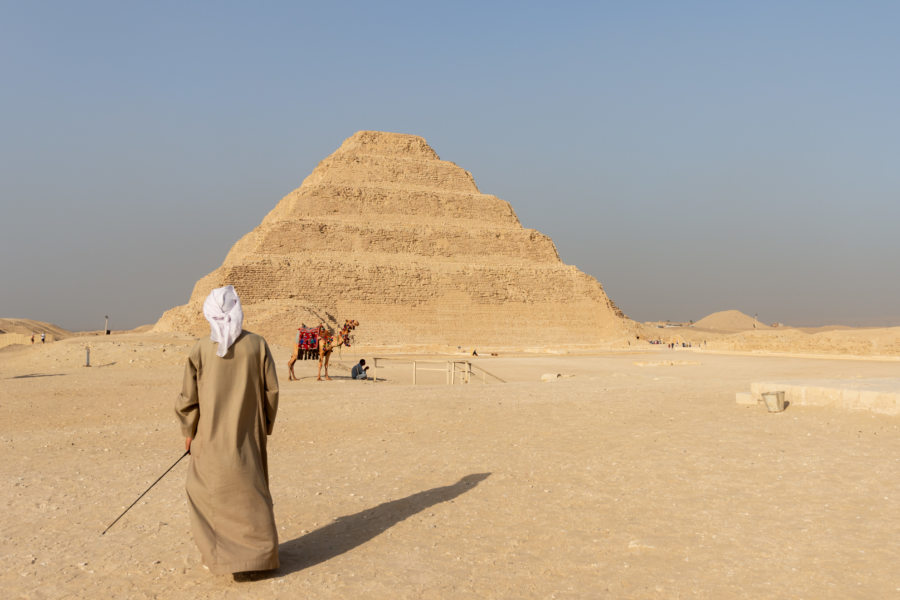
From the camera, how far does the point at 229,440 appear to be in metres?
3.95

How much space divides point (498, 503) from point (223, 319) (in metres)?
2.58

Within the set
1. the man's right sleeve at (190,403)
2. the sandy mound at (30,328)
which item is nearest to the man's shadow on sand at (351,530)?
the man's right sleeve at (190,403)

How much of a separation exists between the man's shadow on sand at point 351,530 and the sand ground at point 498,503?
2cm

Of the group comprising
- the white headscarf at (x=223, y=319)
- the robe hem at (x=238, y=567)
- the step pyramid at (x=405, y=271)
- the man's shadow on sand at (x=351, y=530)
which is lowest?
the man's shadow on sand at (x=351, y=530)

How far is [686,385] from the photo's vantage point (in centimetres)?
1262

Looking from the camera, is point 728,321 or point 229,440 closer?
point 229,440

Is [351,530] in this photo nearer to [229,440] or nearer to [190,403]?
[229,440]

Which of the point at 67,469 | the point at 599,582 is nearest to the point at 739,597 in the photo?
the point at 599,582

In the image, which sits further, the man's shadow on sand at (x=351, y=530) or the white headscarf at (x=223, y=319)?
the man's shadow on sand at (x=351, y=530)

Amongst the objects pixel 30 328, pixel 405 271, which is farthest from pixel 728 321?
pixel 30 328

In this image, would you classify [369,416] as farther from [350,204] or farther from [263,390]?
[350,204]

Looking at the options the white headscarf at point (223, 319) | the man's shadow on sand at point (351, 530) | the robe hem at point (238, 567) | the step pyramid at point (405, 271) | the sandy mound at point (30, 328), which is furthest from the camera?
the sandy mound at point (30, 328)

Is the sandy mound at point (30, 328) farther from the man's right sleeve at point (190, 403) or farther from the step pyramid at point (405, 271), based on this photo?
the man's right sleeve at point (190, 403)

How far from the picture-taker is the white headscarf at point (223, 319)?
13.1 ft
